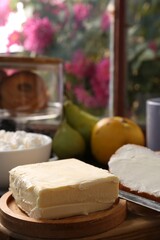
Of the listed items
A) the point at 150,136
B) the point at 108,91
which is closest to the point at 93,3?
the point at 108,91

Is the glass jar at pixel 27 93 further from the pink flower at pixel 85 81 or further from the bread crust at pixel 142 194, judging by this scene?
the bread crust at pixel 142 194

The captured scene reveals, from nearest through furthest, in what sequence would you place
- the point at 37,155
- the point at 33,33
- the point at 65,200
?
the point at 65,200, the point at 37,155, the point at 33,33

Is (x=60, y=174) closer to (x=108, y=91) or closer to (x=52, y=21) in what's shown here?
(x=108, y=91)

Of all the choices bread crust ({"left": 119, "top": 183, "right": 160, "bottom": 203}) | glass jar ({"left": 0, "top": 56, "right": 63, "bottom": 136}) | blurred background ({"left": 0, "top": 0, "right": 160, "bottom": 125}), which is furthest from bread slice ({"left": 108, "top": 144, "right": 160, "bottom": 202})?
blurred background ({"left": 0, "top": 0, "right": 160, "bottom": 125})

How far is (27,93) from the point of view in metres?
1.00

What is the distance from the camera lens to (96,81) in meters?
1.28

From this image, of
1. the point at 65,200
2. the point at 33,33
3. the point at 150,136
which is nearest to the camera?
the point at 65,200

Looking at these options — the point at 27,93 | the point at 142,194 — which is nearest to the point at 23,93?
the point at 27,93

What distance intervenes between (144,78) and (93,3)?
0.84ft

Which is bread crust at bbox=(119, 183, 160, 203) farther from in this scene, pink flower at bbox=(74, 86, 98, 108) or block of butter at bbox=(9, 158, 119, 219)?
pink flower at bbox=(74, 86, 98, 108)

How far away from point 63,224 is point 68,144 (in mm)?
350

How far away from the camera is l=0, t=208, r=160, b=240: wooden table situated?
52cm

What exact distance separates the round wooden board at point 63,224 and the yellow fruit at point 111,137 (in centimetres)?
28

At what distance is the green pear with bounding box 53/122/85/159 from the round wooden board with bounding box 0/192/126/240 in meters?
0.30
